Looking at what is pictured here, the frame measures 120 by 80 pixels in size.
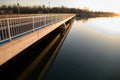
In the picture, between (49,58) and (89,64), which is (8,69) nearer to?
(49,58)

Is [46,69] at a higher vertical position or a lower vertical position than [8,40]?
lower

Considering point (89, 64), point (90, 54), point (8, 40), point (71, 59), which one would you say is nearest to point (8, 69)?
point (8, 40)

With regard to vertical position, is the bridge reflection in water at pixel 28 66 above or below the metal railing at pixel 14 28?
below

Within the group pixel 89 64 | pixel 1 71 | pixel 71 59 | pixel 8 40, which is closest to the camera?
pixel 8 40

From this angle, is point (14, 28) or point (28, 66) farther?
point (14, 28)

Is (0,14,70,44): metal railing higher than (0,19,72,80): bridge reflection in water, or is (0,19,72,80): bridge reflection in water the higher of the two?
(0,14,70,44): metal railing

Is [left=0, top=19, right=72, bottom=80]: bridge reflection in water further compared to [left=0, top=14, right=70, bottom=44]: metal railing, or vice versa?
[left=0, top=19, right=72, bottom=80]: bridge reflection in water

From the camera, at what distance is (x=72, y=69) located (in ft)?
31.6

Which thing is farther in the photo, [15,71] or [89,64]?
[89,64]

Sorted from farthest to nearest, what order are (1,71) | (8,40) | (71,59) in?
(71,59) → (1,71) → (8,40)

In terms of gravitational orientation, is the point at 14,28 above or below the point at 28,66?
above

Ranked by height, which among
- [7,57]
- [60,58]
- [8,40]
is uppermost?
[8,40]

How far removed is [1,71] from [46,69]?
2.80 m

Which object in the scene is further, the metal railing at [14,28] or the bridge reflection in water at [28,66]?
the bridge reflection in water at [28,66]
